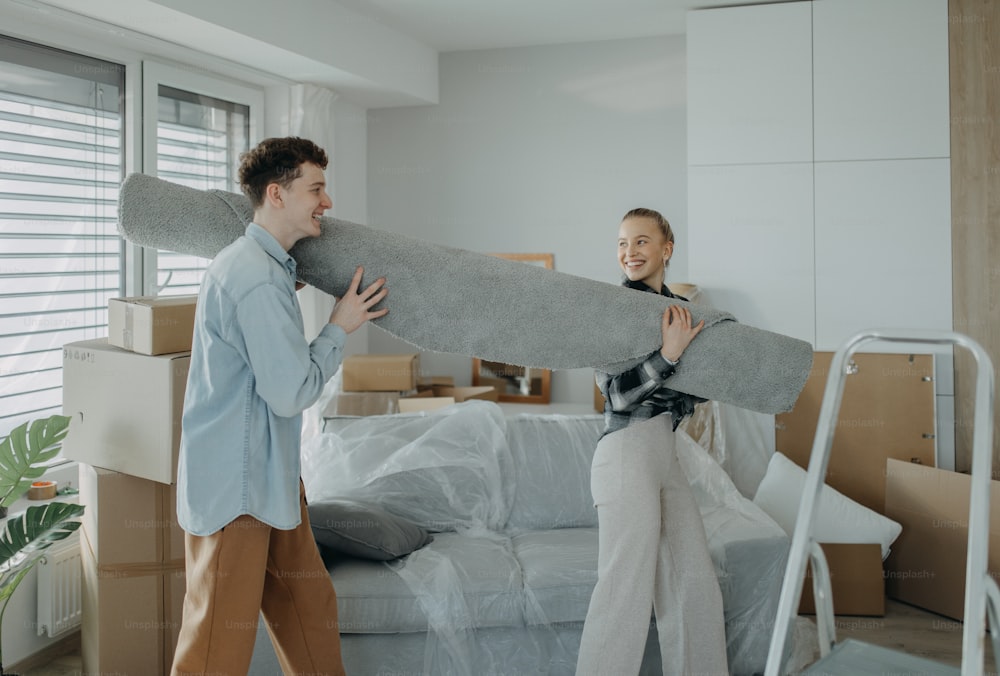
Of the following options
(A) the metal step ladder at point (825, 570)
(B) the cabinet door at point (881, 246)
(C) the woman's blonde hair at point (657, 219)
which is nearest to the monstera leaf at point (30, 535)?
(C) the woman's blonde hair at point (657, 219)

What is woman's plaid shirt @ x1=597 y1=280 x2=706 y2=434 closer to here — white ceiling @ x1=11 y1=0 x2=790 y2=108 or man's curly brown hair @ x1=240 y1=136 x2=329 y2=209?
man's curly brown hair @ x1=240 y1=136 x2=329 y2=209

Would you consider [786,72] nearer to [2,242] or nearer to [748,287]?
[748,287]

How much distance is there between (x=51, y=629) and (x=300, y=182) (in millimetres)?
1832

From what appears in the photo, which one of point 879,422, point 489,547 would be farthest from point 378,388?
point 879,422

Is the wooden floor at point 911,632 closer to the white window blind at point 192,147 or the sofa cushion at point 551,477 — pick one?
the sofa cushion at point 551,477

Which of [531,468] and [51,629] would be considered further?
[531,468]

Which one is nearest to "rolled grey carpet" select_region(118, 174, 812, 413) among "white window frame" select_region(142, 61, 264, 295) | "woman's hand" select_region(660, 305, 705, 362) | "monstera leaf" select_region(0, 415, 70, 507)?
"woman's hand" select_region(660, 305, 705, 362)

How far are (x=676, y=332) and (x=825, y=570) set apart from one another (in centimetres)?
→ 61

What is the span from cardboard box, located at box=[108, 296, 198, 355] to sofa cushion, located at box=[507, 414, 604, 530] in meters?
1.15

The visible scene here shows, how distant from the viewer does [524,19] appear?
406 centimetres

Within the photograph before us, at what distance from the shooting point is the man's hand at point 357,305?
1858 millimetres

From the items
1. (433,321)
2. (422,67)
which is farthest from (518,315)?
(422,67)

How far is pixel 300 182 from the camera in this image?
181 centimetres

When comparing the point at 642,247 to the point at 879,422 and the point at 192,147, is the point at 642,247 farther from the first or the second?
the point at 192,147
